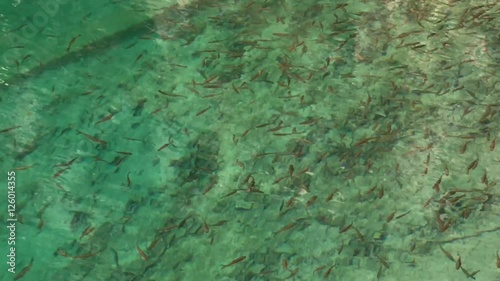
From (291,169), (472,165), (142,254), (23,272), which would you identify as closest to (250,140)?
(291,169)

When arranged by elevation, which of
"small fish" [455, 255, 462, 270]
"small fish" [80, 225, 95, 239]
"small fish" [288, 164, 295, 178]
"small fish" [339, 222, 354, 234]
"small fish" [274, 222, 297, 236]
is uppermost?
"small fish" [288, 164, 295, 178]

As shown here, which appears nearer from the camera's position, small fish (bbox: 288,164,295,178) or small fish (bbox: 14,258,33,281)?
small fish (bbox: 14,258,33,281)

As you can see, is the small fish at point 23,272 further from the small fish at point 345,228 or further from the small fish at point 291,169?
the small fish at point 345,228

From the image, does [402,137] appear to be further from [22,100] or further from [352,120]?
[22,100]

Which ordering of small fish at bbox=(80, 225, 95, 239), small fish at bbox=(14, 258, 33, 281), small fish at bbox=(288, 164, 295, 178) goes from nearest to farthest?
Answer: small fish at bbox=(14, 258, 33, 281)
small fish at bbox=(80, 225, 95, 239)
small fish at bbox=(288, 164, 295, 178)

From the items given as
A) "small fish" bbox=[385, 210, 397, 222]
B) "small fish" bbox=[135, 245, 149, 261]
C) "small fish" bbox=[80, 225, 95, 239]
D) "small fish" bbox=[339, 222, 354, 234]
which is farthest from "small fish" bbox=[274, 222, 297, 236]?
"small fish" bbox=[80, 225, 95, 239]

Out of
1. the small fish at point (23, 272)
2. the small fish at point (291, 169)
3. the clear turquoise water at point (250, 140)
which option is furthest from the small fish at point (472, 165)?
the small fish at point (23, 272)

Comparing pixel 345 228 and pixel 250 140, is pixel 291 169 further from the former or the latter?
pixel 345 228

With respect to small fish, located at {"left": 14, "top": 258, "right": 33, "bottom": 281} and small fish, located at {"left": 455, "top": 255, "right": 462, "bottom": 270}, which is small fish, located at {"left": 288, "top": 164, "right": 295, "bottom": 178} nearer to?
small fish, located at {"left": 455, "top": 255, "right": 462, "bottom": 270}
